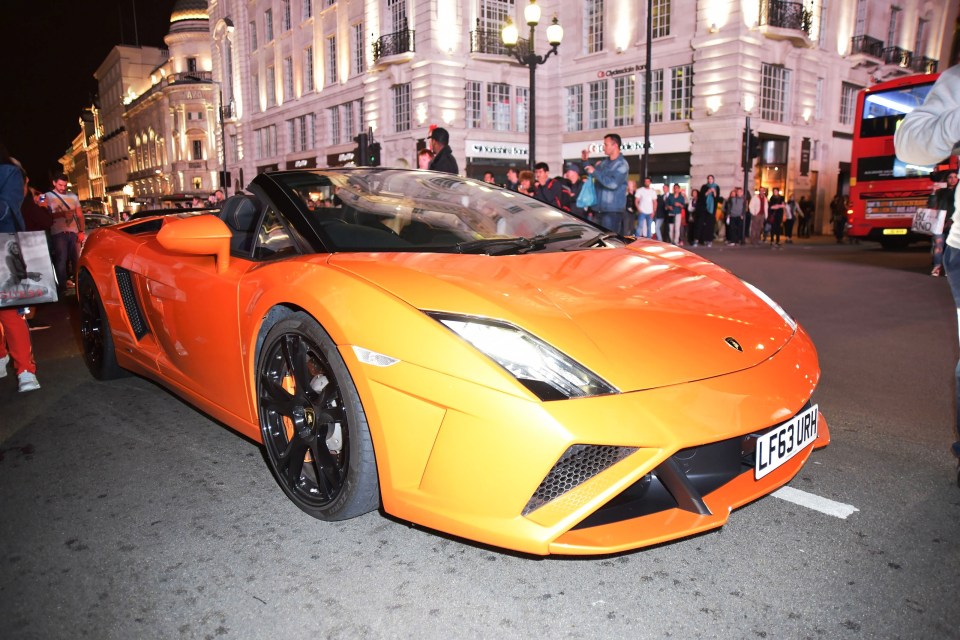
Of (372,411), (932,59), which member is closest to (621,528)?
(372,411)

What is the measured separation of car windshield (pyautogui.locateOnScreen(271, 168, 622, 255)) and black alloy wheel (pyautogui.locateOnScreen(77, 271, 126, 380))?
193cm

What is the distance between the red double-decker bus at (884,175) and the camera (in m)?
15.6

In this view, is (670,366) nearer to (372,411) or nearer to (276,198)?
(372,411)

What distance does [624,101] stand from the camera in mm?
27484

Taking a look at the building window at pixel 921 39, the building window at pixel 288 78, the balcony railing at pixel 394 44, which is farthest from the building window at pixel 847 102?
the building window at pixel 288 78

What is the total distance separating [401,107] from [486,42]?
183 inches

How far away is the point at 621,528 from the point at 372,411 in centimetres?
82

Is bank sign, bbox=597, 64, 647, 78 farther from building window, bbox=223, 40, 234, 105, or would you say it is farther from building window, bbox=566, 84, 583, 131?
building window, bbox=223, 40, 234, 105

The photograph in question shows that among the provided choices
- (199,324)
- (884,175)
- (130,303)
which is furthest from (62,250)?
(884,175)

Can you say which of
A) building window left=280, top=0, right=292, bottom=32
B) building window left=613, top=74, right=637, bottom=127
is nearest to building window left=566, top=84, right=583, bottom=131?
building window left=613, top=74, right=637, bottom=127

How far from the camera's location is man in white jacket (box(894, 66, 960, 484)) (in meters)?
2.38

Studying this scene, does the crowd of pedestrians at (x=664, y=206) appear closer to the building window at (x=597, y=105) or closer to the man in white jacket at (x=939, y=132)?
the building window at (x=597, y=105)

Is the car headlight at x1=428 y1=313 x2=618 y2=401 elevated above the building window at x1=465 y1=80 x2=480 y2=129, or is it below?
below

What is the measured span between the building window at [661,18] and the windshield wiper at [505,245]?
25.6m
